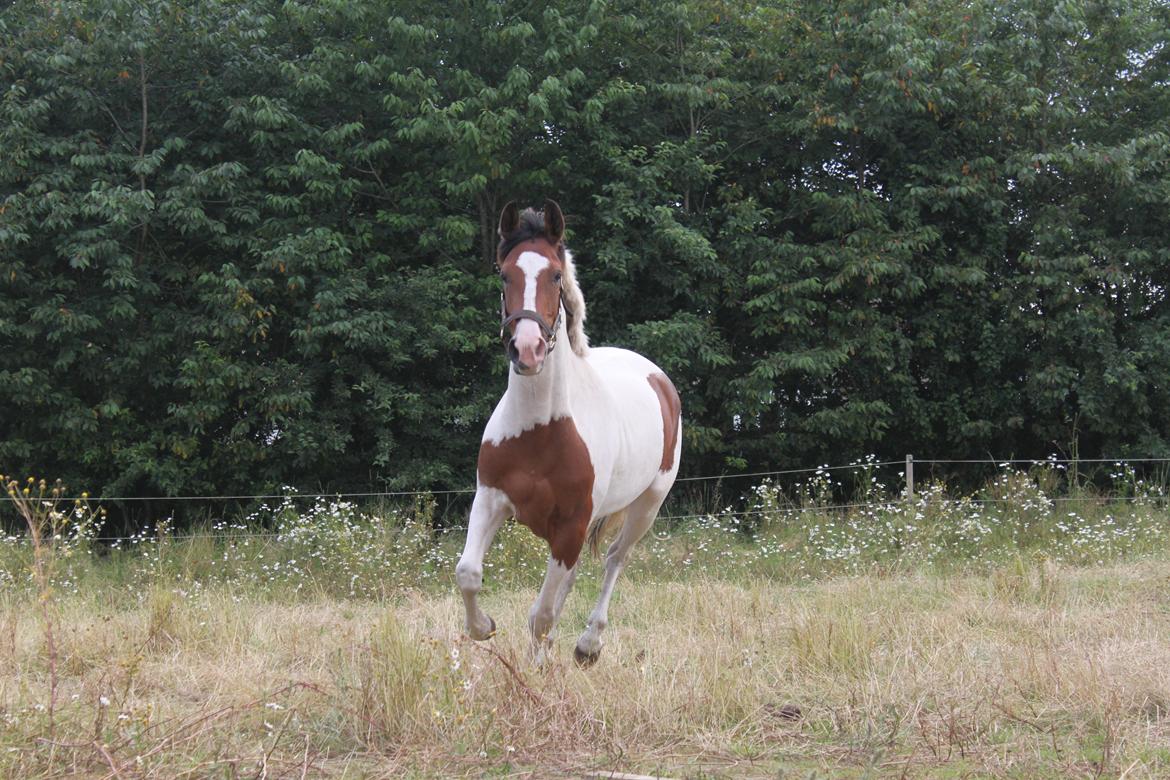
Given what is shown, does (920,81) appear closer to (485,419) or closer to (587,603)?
(485,419)

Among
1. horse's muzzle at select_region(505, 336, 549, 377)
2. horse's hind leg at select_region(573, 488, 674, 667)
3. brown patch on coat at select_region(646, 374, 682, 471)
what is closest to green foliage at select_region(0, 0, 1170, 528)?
brown patch on coat at select_region(646, 374, 682, 471)

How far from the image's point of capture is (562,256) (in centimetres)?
491

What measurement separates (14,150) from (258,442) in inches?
164

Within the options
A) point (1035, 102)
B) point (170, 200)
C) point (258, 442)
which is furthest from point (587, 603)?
point (1035, 102)

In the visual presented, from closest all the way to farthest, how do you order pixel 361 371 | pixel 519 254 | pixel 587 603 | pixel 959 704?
1. pixel 959 704
2. pixel 519 254
3. pixel 587 603
4. pixel 361 371

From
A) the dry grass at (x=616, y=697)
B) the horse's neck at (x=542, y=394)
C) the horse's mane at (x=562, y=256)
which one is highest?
the horse's mane at (x=562, y=256)

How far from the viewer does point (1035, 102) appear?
1335cm

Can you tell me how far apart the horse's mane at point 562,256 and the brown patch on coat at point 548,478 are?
556 mm

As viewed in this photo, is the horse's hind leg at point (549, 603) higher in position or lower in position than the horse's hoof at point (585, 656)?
higher

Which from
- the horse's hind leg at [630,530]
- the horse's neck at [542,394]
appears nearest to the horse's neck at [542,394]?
the horse's neck at [542,394]

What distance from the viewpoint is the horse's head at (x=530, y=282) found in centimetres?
429

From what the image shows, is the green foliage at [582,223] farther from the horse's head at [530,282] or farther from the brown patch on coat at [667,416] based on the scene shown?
the horse's head at [530,282]

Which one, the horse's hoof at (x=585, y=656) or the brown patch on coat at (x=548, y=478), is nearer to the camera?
the brown patch on coat at (x=548, y=478)

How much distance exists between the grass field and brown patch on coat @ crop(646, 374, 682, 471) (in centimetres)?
97
